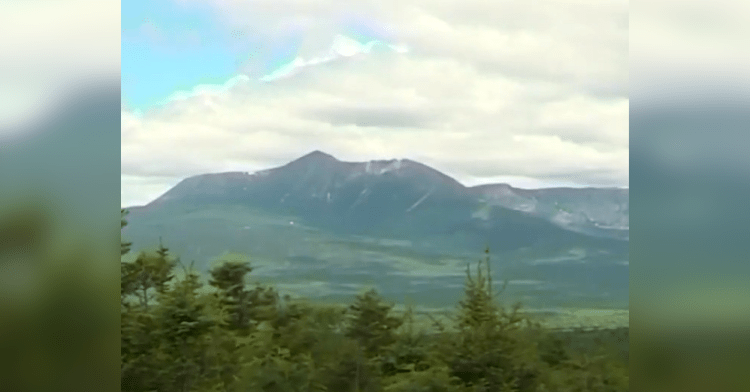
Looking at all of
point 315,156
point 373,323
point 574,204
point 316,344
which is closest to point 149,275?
point 316,344

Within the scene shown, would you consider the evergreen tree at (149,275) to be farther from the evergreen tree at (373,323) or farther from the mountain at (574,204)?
the mountain at (574,204)

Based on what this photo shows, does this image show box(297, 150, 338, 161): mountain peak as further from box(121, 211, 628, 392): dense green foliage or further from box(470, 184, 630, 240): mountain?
box(470, 184, 630, 240): mountain

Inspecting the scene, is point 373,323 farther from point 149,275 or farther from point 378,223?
point 149,275

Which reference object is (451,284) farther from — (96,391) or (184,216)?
(96,391)

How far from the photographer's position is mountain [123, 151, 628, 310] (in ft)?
12.1

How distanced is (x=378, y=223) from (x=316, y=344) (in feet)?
2.56

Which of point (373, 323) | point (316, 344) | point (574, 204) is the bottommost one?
point (316, 344)

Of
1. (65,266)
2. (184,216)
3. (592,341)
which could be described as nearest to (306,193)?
(184,216)

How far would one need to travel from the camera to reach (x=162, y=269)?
12.7 feet

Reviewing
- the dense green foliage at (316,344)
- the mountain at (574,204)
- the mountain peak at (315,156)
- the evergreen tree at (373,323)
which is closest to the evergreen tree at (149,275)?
the dense green foliage at (316,344)

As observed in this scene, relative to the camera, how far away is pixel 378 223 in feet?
12.3

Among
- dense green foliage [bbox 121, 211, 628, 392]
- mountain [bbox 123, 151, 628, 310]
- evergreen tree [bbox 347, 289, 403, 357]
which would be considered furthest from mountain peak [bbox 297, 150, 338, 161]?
evergreen tree [bbox 347, 289, 403, 357]

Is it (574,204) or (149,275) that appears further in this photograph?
(149,275)

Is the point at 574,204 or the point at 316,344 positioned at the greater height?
the point at 574,204
